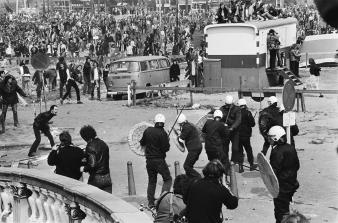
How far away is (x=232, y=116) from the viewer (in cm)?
1409

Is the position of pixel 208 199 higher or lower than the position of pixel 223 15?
lower

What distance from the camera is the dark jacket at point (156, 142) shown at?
11086mm

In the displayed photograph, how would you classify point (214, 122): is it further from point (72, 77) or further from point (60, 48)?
point (60, 48)

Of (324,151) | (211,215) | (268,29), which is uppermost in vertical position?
(268,29)

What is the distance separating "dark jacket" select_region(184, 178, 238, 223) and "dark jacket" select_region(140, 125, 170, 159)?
181 inches

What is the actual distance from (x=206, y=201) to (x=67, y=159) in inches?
134

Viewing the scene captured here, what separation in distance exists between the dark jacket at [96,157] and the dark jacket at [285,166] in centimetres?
244

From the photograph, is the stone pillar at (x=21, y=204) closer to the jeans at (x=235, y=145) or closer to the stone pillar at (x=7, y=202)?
the stone pillar at (x=7, y=202)

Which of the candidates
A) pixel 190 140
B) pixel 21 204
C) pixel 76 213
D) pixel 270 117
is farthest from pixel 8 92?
pixel 76 213

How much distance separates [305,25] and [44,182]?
54104 mm

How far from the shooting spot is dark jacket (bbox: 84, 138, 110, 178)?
963cm

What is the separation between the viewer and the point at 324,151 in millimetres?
16953

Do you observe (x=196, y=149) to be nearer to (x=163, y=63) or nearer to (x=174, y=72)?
(x=163, y=63)

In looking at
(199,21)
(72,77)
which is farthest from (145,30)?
(72,77)
